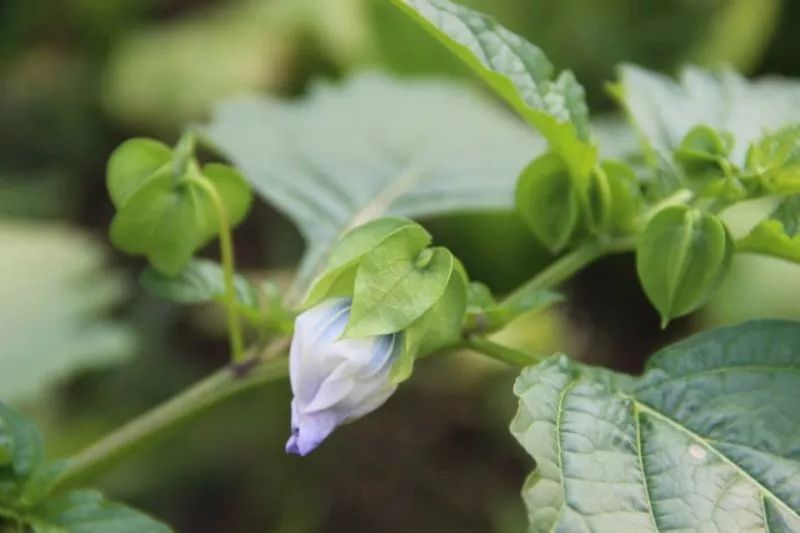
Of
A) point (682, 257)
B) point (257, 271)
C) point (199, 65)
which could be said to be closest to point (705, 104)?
point (682, 257)

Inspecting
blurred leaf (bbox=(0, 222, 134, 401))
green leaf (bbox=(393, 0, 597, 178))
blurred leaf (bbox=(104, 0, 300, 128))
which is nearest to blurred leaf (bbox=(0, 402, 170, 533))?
green leaf (bbox=(393, 0, 597, 178))

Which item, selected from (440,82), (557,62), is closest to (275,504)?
(440,82)

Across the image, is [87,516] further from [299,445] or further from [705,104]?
[705,104]

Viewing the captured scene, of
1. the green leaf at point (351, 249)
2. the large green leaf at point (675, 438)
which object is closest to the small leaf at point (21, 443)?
the green leaf at point (351, 249)

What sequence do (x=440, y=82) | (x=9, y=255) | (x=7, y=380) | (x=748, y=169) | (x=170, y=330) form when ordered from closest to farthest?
(x=748, y=169) → (x=7, y=380) → (x=440, y=82) → (x=9, y=255) → (x=170, y=330)

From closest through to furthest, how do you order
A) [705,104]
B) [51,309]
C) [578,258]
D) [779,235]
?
[779,235] < [578,258] < [705,104] < [51,309]

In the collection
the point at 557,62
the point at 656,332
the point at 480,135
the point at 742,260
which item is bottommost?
the point at 656,332

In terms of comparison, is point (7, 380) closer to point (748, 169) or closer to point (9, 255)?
point (9, 255)

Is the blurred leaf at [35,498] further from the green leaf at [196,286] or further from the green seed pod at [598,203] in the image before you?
the green seed pod at [598,203]
